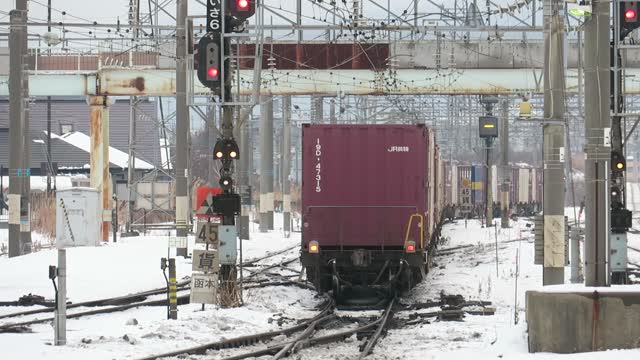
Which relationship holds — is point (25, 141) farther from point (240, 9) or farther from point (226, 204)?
Result: point (240, 9)

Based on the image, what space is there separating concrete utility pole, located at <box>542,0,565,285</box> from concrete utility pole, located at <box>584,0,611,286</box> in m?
3.98

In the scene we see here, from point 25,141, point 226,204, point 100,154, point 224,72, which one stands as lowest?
point 226,204

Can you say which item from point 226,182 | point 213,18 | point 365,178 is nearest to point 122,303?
point 226,182

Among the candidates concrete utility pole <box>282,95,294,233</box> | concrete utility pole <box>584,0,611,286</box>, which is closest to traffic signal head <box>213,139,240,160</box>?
concrete utility pole <box>584,0,611,286</box>

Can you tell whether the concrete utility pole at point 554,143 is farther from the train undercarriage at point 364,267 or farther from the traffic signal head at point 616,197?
the train undercarriage at point 364,267

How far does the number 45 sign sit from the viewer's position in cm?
1923

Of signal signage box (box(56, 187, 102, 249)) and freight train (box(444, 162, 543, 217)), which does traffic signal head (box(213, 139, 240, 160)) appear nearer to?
signal signage box (box(56, 187, 102, 249))

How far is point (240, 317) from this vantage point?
17.5 metres

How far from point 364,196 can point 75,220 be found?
7.80 m

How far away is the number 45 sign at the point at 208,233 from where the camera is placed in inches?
757

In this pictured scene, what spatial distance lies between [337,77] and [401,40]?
338cm

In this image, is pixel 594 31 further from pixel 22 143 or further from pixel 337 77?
pixel 337 77

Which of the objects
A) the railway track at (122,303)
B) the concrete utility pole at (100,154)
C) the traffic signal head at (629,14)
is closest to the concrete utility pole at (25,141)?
the railway track at (122,303)

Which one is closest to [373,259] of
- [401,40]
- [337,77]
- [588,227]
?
[588,227]
